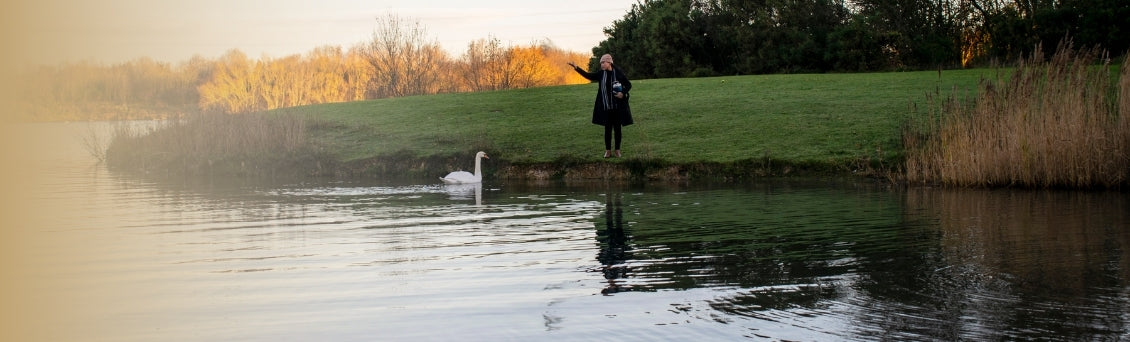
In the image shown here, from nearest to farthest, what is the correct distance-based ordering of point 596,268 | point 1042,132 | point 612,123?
point 596,268
point 1042,132
point 612,123

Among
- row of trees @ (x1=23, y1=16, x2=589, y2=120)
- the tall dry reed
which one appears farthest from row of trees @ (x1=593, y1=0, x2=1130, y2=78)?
the tall dry reed

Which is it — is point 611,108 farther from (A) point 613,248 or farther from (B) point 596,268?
(B) point 596,268

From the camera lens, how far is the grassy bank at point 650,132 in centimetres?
2122

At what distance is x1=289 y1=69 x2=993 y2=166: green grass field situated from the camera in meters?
22.2

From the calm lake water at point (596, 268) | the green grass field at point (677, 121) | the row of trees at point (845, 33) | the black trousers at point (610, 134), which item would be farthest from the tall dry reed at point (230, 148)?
the row of trees at point (845, 33)

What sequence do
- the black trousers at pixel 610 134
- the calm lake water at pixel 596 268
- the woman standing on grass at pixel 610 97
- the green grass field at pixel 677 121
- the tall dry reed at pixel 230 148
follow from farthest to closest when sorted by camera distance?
the tall dry reed at pixel 230 148 → the green grass field at pixel 677 121 → the black trousers at pixel 610 134 → the woman standing on grass at pixel 610 97 → the calm lake water at pixel 596 268

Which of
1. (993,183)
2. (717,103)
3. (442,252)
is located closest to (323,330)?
(442,252)

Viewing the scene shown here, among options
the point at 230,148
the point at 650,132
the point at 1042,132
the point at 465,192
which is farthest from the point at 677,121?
the point at 1042,132

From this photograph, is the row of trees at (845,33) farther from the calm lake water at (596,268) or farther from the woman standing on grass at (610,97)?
the calm lake water at (596,268)

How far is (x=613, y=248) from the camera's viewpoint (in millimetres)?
10383

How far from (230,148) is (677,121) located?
11.6 meters

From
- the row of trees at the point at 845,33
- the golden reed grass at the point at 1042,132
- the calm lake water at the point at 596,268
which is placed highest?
the row of trees at the point at 845,33

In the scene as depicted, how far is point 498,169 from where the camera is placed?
22.5 metres

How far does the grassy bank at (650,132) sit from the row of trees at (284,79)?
5.76 metres
